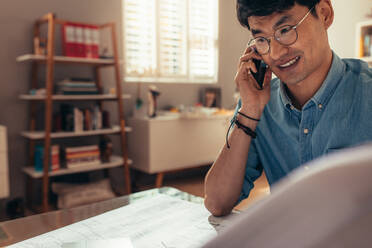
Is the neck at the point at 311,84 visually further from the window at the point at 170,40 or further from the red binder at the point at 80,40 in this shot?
the window at the point at 170,40

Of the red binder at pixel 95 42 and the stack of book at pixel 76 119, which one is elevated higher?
the red binder at pixel 95 42

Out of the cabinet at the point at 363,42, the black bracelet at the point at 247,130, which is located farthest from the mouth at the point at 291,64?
the cabinet at the point at 363,42

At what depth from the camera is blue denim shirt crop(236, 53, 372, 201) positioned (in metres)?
0.94

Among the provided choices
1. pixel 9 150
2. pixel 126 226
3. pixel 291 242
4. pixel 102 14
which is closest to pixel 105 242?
pixel 126 226

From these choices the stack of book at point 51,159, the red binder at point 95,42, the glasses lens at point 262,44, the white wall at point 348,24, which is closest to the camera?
the glasses lens at point 262,44

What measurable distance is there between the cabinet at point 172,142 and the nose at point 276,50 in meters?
2.57

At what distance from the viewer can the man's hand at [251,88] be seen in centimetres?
109

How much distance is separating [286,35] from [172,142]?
9.00ft

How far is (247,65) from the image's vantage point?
3.88 feet

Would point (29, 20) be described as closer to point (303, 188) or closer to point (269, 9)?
point (269, 9)

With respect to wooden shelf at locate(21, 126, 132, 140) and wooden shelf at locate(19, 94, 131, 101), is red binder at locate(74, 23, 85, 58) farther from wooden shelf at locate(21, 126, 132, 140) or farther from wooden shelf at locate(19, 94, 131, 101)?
wooden shelf at locate(21, 126, 132, 140)

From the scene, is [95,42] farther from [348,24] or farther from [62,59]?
[348,24]

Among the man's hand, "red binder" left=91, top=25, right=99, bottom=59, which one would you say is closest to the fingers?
the man's hand

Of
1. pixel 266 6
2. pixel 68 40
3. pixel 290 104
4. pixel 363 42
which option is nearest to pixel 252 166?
pixel 290 104
